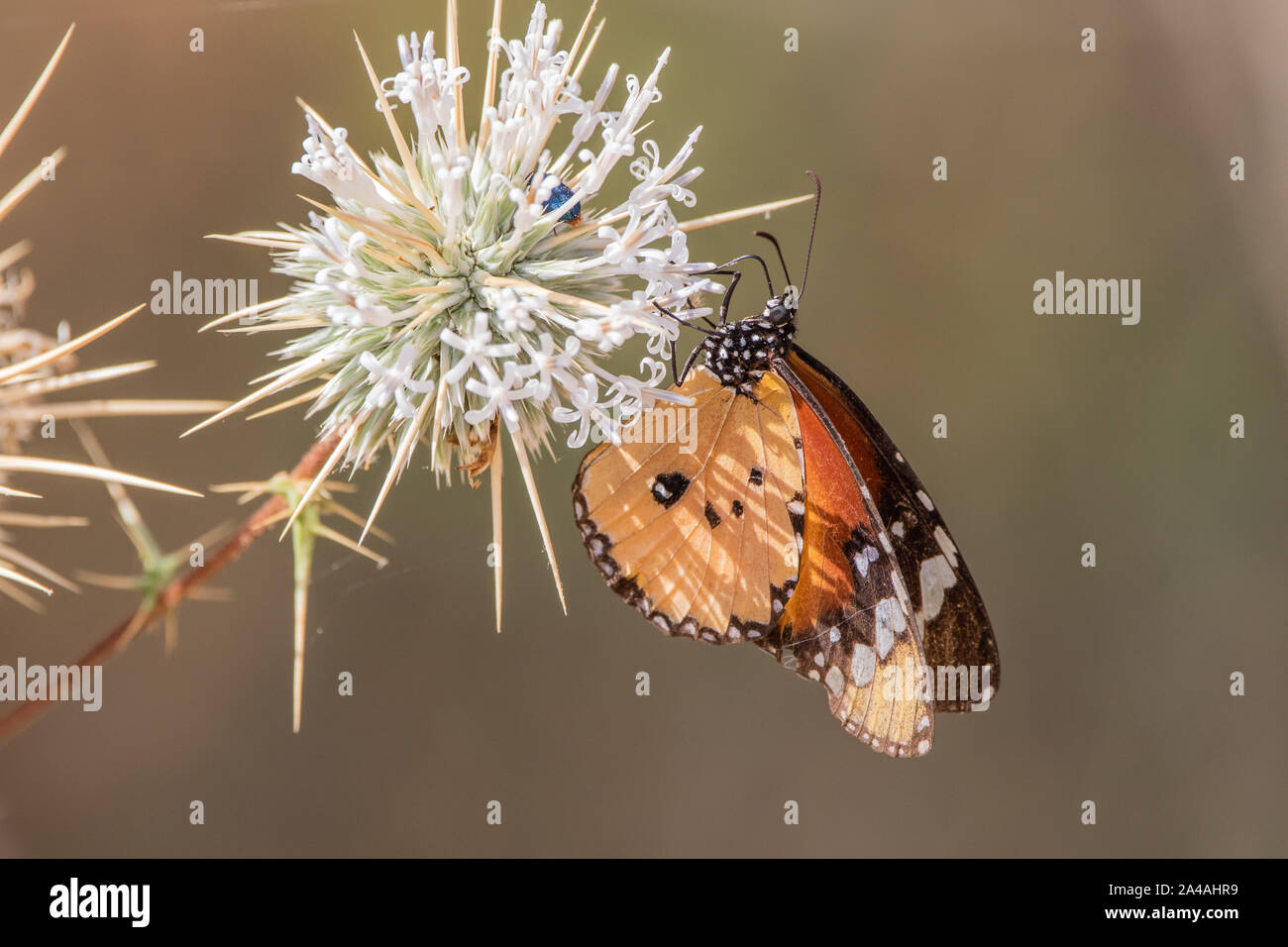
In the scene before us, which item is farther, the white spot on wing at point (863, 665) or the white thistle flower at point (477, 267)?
the white spot on wing at point (863, 665)

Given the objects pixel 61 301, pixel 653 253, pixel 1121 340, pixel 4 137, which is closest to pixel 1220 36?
pixel 1121 340

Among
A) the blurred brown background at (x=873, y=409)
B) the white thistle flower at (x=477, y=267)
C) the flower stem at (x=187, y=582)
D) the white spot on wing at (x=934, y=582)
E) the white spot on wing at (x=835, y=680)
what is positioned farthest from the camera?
the blurred brown background at (x=873, y=409)

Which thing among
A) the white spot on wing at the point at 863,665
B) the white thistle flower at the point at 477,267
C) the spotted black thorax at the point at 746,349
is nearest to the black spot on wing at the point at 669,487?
the spotted black thorax at the point at 746,349

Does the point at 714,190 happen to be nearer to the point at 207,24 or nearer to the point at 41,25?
the point at 207,24

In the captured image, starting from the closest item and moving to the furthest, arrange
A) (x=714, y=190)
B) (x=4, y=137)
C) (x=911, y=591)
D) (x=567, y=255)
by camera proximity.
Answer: (x=4, y=137) < (x=567, y=255) < (x=911, y=591) < (x=714, y=190)

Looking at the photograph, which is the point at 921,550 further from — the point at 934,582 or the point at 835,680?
the point at 835,680

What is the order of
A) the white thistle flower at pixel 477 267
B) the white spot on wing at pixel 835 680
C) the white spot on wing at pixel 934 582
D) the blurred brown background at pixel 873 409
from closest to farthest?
the white thistle flower at pixel 477 267 → the white spot on wing at pixel 934 582 → the white spot on wing at pixel 835 680 → the blurred brown background at pixel 873 409

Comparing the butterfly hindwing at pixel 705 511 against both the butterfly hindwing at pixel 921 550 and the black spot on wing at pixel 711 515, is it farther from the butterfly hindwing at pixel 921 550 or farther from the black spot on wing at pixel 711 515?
the butterfly hindwing at pixel 921 550

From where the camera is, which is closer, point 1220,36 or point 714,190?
point 714,190
